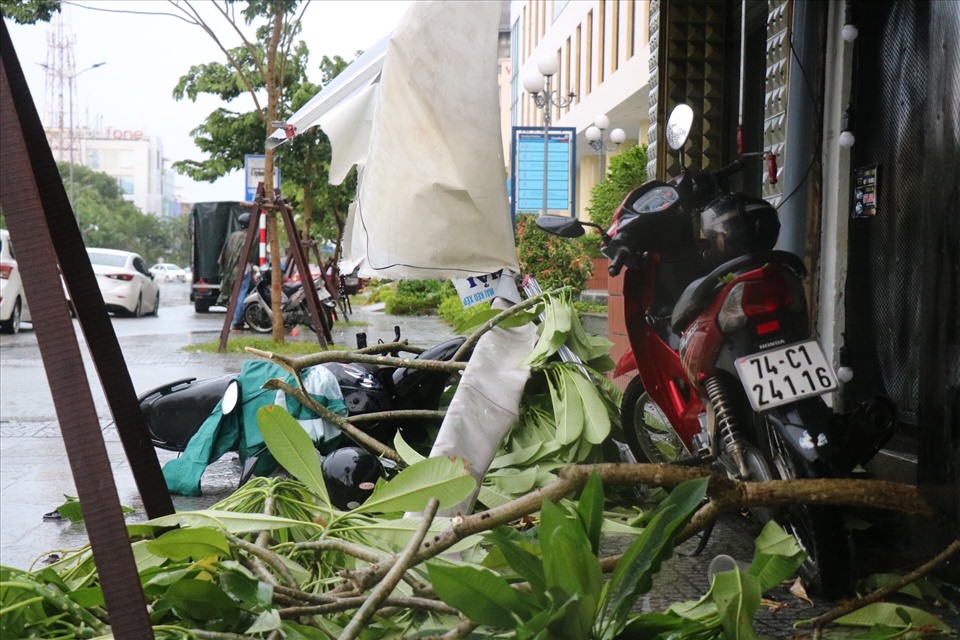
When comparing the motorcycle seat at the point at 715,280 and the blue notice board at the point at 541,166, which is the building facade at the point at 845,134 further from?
the blue notice board at the point at 541,166

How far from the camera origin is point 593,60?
35.4 metres

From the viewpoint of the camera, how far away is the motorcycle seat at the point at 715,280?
3793 mm

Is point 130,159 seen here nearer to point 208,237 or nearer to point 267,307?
point 208,237

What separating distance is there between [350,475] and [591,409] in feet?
3.44

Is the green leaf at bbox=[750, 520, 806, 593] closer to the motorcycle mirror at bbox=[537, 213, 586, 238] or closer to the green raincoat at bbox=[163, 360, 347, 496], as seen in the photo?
the motorcycle mirror at bbox=[537, 213, 586, 238]

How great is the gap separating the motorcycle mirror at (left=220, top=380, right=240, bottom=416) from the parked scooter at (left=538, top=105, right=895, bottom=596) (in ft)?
5.60

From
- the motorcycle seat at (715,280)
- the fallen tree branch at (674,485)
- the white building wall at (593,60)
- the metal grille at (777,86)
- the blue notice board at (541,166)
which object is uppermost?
the white building wall at (593,60)

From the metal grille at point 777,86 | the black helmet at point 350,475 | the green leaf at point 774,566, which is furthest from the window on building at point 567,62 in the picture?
the green leaf at point 774,566

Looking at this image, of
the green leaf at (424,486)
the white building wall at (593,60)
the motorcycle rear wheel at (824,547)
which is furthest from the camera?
the white building wall at (593,60)

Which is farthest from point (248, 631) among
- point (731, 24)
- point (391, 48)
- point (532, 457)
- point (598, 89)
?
point (598, 89)

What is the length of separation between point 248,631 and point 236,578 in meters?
0.11

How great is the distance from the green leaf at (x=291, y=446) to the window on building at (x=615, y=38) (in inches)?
1168

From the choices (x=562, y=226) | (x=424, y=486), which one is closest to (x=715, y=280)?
(x=562, y=226)

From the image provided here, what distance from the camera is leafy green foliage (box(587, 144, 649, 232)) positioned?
Result: 21.9 metres
